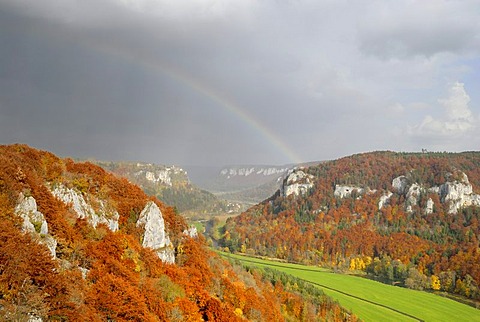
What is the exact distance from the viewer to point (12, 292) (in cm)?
1986

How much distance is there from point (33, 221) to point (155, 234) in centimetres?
2089

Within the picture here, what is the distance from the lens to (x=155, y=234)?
4788cm

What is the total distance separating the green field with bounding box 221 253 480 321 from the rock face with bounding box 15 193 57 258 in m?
71.2

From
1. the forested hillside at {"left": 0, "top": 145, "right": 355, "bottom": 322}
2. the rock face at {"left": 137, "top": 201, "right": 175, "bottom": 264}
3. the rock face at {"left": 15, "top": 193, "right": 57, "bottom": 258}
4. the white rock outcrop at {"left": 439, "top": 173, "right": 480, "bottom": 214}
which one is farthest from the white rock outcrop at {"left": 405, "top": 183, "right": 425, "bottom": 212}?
the rock face at {"left": 15, "top": 193, "right": 57, "bottom": 258}

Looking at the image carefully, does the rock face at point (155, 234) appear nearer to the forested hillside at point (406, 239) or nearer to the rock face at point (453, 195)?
Result: the forested hillside at point (406, 239)

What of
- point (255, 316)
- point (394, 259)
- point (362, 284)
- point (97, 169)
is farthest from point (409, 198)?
point (97, 169)

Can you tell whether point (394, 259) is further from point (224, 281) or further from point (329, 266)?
point (224, 281)

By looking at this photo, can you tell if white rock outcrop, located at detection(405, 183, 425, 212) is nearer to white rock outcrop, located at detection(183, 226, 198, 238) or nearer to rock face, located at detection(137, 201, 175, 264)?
white rock outcrop, located at detection(183, 226, 198, 238)

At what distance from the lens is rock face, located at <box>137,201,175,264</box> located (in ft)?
153

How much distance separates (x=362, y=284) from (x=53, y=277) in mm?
105074

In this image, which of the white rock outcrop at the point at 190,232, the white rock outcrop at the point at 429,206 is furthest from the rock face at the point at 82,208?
the white rock outcrop at the point at 429,206

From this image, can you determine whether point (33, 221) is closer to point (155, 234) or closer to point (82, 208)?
point (82, 208)

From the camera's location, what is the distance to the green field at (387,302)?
82125 millimetres

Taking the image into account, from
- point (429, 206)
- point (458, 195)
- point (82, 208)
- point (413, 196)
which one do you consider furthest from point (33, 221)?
point (413, 196)
